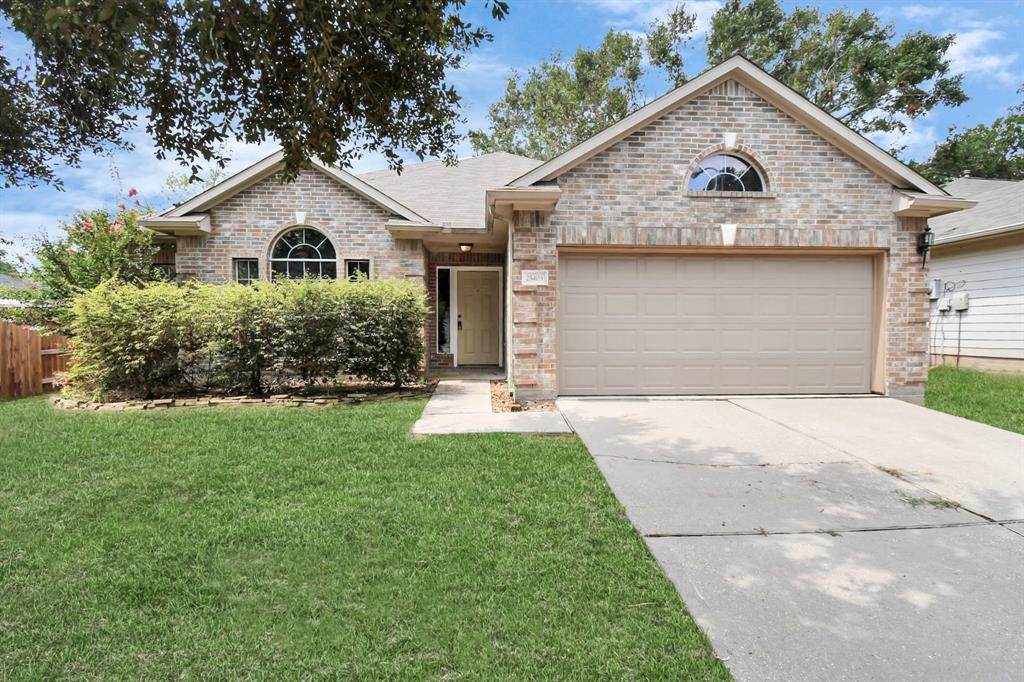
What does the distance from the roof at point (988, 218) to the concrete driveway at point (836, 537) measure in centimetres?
673

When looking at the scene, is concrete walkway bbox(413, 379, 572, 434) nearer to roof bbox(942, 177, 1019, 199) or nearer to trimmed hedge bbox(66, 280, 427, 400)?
trimmed hedge bbox(66, 280, 427, 400)

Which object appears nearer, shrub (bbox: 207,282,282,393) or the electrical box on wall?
shrub (bbox: 207,282,282,393)

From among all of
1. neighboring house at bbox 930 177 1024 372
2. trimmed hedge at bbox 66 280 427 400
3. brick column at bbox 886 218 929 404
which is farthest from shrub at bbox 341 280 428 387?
neighboring house at bbox 930 177 1024 372

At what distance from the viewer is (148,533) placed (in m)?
3.36

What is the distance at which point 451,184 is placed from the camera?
13086 mm

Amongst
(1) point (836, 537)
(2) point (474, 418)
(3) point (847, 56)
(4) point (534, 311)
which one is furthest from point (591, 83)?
(1) point (836, 537)

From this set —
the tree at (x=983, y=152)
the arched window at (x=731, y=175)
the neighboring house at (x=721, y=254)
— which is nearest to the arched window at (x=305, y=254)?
the neighboring house at (x=721, y=254)

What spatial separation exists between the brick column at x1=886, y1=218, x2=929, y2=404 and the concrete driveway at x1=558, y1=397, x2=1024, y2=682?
181 cm

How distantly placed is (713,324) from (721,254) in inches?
45.3

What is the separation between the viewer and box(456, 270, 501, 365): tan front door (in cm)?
1244

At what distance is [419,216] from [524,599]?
8.78 metres

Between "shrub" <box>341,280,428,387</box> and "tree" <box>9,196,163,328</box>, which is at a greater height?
"tree" <box>9,196,163,328</box>

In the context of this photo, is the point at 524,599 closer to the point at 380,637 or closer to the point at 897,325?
the point at 380,637

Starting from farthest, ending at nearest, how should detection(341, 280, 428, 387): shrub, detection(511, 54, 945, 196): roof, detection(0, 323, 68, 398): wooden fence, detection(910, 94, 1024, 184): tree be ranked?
1. detection(910, 94, 1024, 184): tree
2. detection(0, 323, 68, 398): wooden fence
3. detection(341, 280, 428, 387): shrub
4. detection(511, 54, 945, 196): roof
